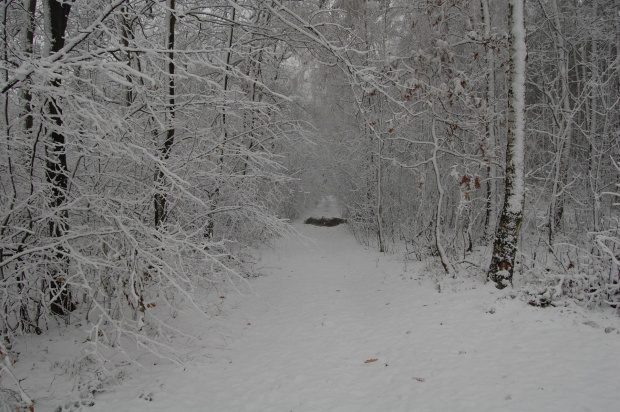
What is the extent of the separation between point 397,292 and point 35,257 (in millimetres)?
6122

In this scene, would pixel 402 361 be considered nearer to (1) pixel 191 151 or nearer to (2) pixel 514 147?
(2) pixel 514 147

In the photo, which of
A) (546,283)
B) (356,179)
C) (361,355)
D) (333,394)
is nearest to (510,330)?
(546,283)

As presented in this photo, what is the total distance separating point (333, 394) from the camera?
387 cm

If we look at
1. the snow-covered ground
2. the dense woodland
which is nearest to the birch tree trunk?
the dense woodland

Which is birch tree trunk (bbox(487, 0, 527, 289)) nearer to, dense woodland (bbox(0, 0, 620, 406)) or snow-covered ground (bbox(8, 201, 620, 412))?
dense woodland (bbox(0, 0, 620, 406))

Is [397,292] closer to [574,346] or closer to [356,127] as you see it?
[574,346]

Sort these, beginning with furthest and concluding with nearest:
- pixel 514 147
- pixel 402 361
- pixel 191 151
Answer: pixel 514 147 < pixel 191 151 < pixel 402 361

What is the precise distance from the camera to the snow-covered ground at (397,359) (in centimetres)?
349

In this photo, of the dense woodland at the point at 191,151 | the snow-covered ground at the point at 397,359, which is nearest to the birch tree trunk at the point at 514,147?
the dense woodland at the point at 191,151

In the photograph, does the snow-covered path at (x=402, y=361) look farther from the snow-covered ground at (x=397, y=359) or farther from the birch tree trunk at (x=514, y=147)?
the birch tree trunk at (x=514, y=147)

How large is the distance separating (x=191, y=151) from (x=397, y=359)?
420cm

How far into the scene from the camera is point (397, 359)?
14.8 feet

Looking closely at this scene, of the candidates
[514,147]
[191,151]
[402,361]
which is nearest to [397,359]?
[402,361]

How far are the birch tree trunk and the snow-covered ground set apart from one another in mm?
730
